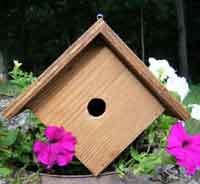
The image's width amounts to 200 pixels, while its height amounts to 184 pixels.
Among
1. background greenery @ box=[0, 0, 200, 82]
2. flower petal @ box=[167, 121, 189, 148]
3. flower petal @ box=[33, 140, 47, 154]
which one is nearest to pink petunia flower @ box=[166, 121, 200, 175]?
flower petal @ box=[167, 121, 189, 148]

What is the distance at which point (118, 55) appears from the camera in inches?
42.8

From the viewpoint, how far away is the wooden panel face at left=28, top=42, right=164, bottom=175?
1078 millimetres

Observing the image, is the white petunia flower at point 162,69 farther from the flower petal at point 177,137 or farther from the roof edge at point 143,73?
the flower petal at point 177,137

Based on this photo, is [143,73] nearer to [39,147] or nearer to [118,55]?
[118,55]

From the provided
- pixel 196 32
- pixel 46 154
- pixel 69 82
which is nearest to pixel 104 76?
pixel 69 82

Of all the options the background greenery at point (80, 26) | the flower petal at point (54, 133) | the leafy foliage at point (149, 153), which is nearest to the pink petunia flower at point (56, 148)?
the flower petal at point (54, 133)

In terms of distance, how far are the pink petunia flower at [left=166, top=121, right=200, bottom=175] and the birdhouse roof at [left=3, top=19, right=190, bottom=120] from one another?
95 millimetres

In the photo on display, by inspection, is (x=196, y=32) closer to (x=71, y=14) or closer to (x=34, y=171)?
(x=71, y=14)

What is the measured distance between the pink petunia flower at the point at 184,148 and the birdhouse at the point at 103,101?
95 mm

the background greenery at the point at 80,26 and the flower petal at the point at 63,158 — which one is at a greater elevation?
the background greenery at the point at 80,26

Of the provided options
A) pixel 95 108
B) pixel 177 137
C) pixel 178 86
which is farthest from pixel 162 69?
pixel 177 137

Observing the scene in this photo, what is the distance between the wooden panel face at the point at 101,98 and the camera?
108 cm

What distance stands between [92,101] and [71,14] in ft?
31.7

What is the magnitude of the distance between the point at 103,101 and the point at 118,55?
108 millimetres
